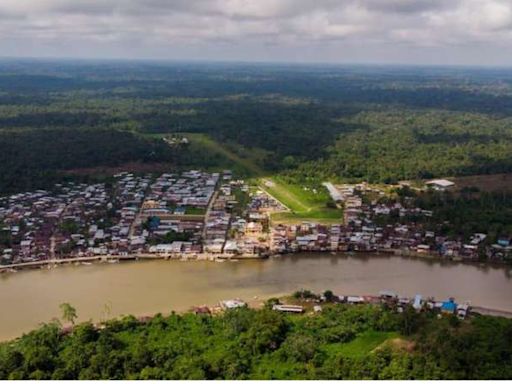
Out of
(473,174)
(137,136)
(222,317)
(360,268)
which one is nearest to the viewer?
(222,317)

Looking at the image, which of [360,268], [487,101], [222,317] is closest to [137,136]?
[360,268]

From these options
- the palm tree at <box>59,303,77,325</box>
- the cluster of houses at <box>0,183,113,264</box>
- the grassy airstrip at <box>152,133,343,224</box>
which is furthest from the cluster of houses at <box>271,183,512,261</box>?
the palm tree at <box>59,303,77,325</box>

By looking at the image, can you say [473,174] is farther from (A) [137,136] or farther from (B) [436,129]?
(A) [137,136]

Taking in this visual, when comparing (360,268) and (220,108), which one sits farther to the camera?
(220,108)

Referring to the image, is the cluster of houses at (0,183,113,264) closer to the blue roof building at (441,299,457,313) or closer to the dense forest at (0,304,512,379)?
the dense forest at (0,304,512,379)

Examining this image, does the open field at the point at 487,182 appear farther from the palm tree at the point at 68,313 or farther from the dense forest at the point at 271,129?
the palm tree at the point at 68,313

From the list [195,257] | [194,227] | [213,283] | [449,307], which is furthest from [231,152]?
[449,307]

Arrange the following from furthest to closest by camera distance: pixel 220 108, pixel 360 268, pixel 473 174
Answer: pixel 220 108 → pixel 473 174 → pixel 360 268
